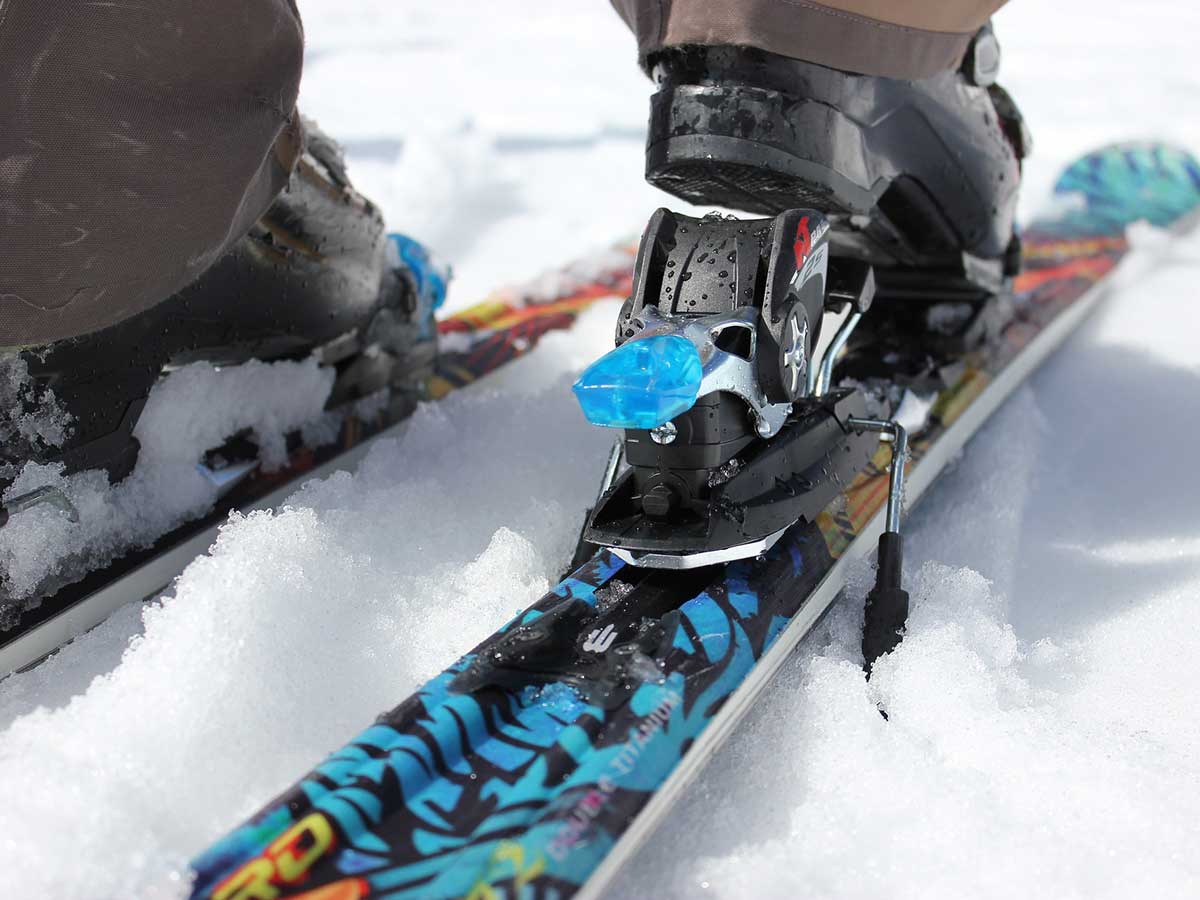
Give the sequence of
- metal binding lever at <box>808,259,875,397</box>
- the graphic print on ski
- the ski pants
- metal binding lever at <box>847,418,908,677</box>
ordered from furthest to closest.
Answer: metal binding lever at <box>808,259,875,397</box>, metal binding lever at <box>847,418,908,677</box>, the ski pants, the graphic print on ski

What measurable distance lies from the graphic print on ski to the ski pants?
0.64 m

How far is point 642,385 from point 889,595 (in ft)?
1.46

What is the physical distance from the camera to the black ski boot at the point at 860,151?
1377 mm

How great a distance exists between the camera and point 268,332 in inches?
69.7

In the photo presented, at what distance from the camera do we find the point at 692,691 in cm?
109

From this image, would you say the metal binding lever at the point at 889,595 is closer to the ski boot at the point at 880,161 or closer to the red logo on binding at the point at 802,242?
the red logo on binding at the point at 802,242

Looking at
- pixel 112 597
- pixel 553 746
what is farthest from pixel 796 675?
pixel 112 597

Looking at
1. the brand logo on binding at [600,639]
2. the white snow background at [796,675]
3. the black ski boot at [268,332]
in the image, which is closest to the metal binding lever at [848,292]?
the white snow background at [796,675]

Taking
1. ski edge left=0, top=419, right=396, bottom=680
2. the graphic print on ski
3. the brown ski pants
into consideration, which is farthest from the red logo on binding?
ski edge left=0, top=419, right=396, bottom=680

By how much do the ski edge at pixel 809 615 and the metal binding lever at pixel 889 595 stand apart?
7 cm

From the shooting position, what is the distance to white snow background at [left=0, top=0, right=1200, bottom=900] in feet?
3.29

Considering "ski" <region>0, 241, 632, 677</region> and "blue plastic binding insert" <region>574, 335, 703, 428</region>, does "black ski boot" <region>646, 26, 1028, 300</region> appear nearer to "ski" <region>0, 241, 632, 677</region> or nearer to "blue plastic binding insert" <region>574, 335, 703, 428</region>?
"blue plastic binding insert" <region>574, 335, 703, 428</region>

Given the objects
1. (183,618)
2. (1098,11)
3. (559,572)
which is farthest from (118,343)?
(1098,11)

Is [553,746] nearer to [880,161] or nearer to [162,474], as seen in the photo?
[162,474]
